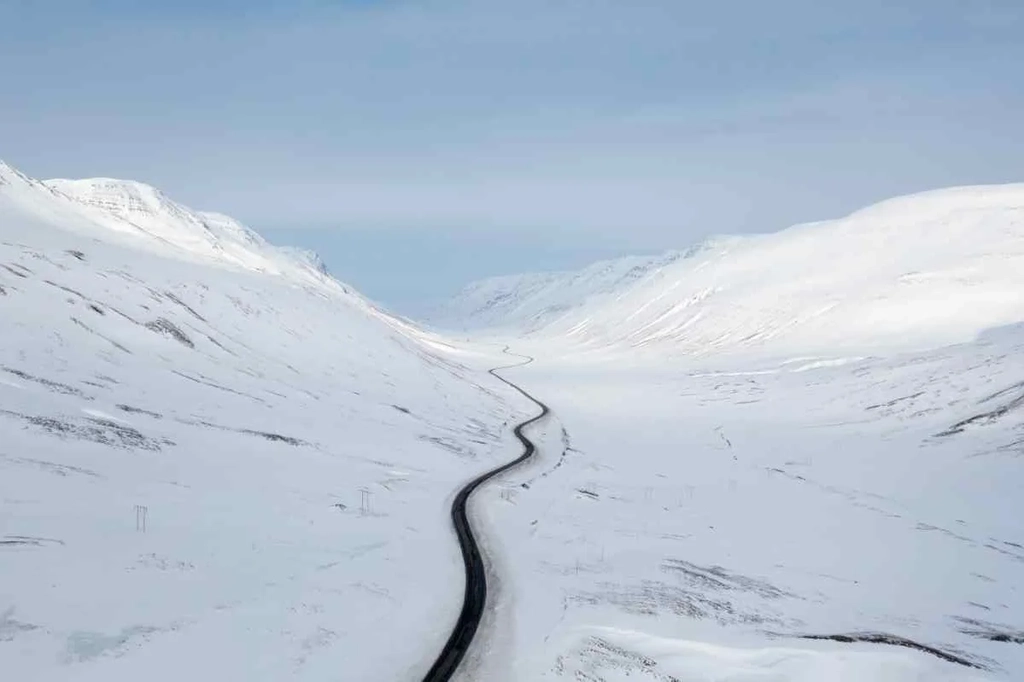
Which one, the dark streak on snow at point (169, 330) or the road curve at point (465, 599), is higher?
the dark streak on snow at point (169, 330)

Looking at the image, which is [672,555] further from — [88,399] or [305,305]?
[305,305]

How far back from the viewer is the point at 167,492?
40188mm

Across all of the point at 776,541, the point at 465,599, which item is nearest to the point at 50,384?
the point at 465,599

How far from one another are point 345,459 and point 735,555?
1256 inches

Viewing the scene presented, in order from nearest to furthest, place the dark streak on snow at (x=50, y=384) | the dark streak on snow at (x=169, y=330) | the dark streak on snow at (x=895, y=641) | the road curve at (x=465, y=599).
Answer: the road curve at (x=465, y=599) < the dark streak on snow at (x=895, y=641) < the dark streak on snow at (x=50, y=384) < the dark streak on snow at (x=169, y=330)

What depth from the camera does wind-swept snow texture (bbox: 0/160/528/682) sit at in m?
25.6

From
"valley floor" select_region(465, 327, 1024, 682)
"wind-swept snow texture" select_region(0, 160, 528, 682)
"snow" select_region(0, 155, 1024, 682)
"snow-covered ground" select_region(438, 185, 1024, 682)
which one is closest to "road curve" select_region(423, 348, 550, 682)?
"snow" select_region(0, 155, 1024, 682)

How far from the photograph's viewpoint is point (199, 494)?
41688mm

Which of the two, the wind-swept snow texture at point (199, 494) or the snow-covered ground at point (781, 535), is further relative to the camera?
the snow-covered ground at point (781, 535)

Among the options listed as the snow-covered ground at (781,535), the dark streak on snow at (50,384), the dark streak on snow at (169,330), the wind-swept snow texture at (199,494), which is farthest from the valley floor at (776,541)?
the dark streak on snow at (169,330)

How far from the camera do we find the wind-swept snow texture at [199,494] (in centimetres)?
2561

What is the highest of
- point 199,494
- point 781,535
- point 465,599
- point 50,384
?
point 50,384

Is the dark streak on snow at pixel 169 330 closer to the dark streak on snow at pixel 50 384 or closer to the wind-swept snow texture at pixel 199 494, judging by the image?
the wind-swept snow texture at pixel 199 494

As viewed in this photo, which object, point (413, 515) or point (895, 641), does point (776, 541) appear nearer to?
point (895, 641)
